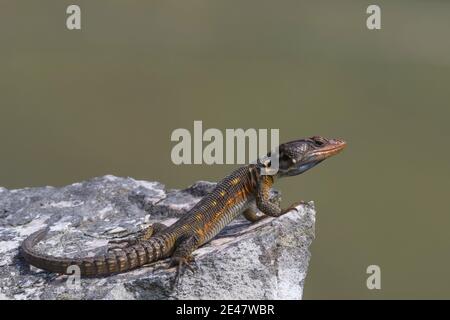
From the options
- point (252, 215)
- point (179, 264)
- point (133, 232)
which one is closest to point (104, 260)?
point (179, 264)

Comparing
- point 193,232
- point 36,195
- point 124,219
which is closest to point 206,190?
point 124,219

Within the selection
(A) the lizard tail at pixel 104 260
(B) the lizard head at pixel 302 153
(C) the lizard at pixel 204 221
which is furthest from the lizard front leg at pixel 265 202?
(A) the lizard tail at pixel 104 260

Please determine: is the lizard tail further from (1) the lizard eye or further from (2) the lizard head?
(1) the lizard eye

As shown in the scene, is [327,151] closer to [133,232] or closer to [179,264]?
[179,264]
